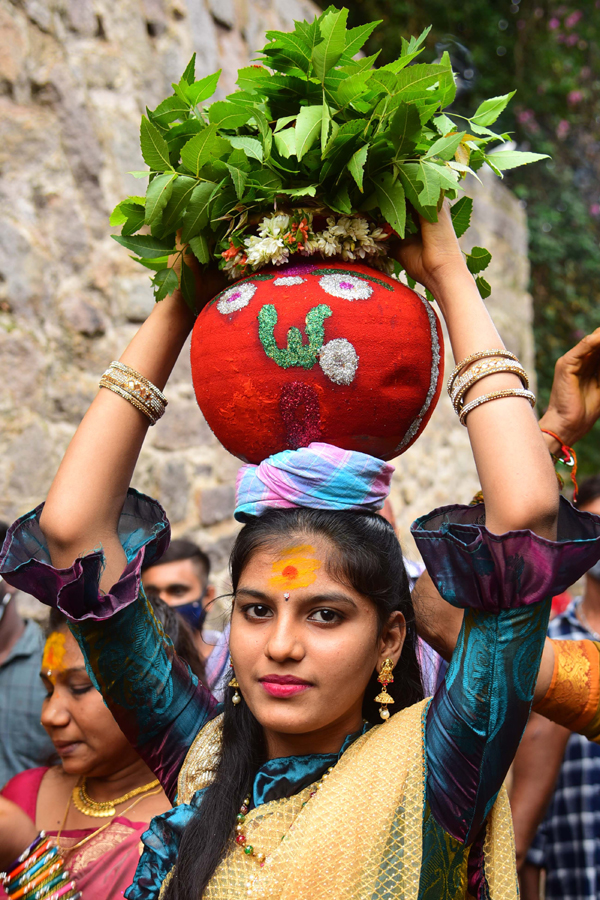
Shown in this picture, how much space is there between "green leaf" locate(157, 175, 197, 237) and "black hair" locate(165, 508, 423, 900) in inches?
24.0

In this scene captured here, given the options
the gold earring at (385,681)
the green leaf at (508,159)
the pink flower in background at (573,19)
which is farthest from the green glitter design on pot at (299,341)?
the pink flower in background at (573,19)

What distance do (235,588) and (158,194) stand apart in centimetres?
80

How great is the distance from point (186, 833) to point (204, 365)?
2.92ft

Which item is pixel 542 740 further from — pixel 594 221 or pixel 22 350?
pixel 594 221

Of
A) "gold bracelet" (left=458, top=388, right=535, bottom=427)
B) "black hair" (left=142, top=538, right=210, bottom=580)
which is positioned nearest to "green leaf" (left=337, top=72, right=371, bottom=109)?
"gold bracelet" (left=458, top=388, right=535, bottom=427)

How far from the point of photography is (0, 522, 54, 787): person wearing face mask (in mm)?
2631

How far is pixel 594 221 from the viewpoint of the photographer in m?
8.98

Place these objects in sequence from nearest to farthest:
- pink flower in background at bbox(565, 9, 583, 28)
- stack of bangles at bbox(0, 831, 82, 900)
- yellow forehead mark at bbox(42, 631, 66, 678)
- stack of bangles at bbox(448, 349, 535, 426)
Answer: stack of bangles at bbox(448, 349, 535, 426), stack of bangles at bbox(0, 831, 82, 900), yellow forehead mark at bbox(42, 631, 66, 678), pink flower in background at bbox(565, 9, 583, 28)

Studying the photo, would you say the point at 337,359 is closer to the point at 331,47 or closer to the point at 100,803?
the point at 331,47

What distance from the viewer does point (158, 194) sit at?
145cm

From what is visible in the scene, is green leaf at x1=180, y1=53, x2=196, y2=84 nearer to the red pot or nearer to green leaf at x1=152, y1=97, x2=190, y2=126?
green leaf at x1=152, y1=97, x2=190, y2=126

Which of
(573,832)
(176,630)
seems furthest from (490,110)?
(573,832)

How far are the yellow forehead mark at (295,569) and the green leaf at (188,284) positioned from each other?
586mm

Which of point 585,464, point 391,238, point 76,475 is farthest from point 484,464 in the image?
point 585,464
